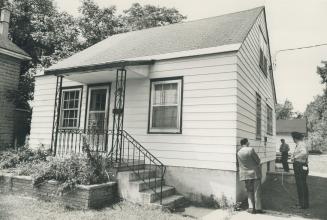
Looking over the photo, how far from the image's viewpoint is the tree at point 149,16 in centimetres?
3089

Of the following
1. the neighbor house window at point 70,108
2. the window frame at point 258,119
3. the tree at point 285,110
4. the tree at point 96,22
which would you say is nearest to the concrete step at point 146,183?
the neighbor house window at point 70,108

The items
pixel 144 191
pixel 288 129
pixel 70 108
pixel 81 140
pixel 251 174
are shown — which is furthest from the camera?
pixel 288 129

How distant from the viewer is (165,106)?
9.46 meters

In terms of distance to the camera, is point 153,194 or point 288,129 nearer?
point 153,194

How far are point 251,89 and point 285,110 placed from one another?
3624 inches

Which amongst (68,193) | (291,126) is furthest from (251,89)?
(291,126)

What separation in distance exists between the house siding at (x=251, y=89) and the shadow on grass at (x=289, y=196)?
106cm

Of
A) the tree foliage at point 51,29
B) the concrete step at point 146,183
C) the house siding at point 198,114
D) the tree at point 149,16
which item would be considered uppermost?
the tree at point 149,16

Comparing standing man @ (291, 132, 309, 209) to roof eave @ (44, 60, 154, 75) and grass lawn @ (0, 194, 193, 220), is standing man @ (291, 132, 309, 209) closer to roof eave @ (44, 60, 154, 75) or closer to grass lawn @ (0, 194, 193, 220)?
grass lawn @ (0, 194, 193, 220)

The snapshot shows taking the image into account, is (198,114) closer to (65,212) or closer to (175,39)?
(175,39)

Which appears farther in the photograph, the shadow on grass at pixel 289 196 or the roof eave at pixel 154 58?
the roof eave at pixel 154 58

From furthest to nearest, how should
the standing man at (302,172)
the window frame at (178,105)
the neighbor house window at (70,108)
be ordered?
the neighbor house window at (70,108), the window frame at (178,105), the standing man at (302,172)

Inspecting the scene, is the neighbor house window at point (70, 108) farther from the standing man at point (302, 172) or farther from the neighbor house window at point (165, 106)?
the standing man at point (302, 172)

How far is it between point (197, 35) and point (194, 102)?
3263 mm
